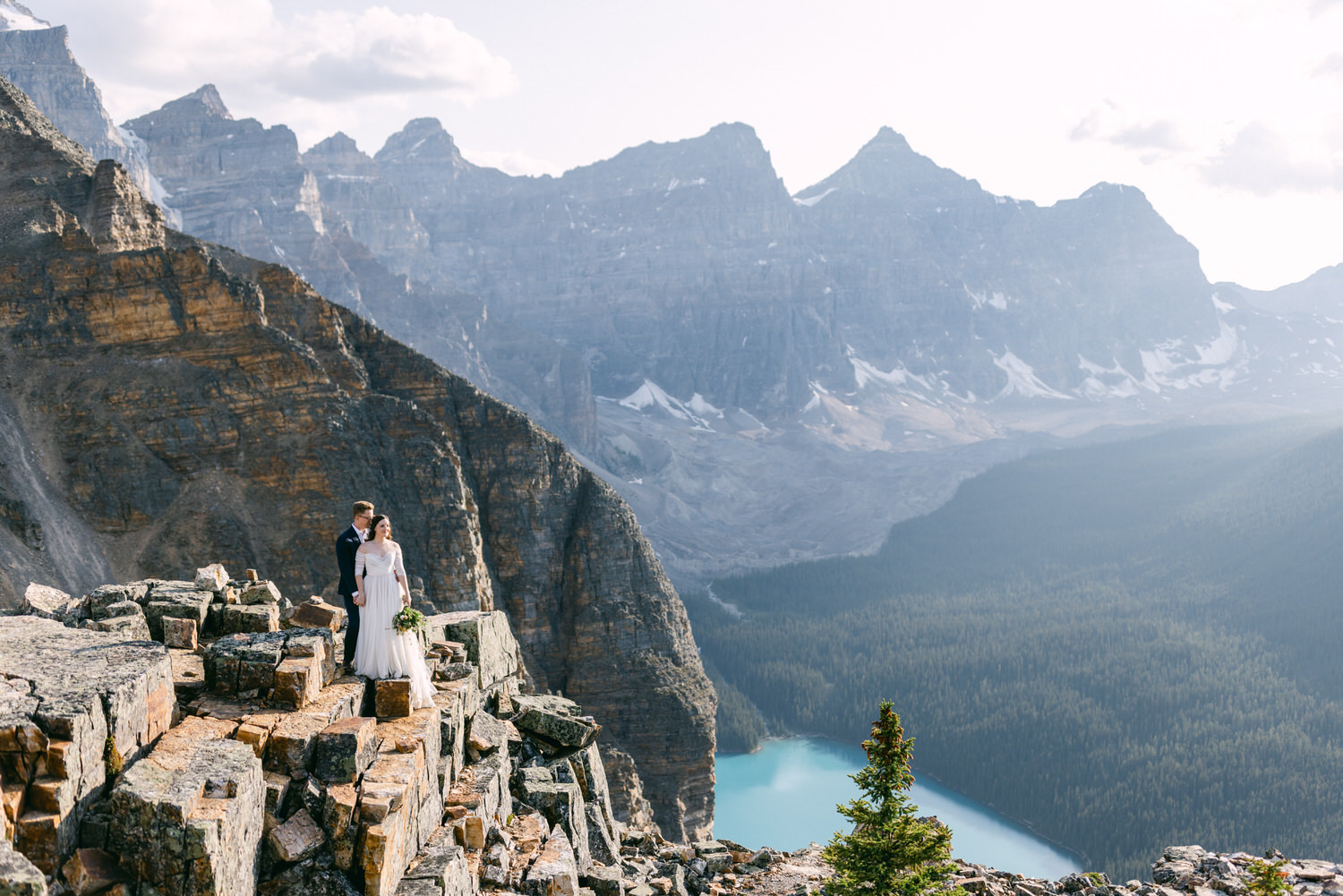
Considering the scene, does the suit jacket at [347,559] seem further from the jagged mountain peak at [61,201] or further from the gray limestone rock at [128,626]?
the jagged mountain peak at [61,201]

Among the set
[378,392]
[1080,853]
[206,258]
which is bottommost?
[1080,853]

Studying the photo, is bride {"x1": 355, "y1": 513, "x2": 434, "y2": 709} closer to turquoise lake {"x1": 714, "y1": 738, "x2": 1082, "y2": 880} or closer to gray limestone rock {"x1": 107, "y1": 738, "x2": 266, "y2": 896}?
gray limestone rock {"x1": 107, "y1": 738, "x2": 266, "y2": 896}

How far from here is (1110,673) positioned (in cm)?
13012

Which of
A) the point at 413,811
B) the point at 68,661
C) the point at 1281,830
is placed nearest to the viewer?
the point at 68,661

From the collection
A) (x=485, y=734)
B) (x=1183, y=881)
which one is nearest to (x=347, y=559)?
(x=485, y=734)

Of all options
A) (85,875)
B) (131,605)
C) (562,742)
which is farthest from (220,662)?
(562,742)

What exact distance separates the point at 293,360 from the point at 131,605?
1310 inches

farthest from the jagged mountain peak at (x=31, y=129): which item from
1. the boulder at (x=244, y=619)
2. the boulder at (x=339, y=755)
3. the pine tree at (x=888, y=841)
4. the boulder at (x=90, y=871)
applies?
the pine tree at (x=888, y=841)

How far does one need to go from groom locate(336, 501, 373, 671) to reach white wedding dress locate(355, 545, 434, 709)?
0.50 meters

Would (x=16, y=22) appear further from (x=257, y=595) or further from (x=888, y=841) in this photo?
(x=888, y=841)

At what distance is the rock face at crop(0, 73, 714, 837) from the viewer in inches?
1756

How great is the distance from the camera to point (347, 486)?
46.3 metres

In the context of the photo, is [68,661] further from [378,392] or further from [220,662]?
[378,392]

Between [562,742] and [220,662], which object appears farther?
[562,742]
